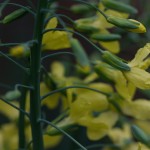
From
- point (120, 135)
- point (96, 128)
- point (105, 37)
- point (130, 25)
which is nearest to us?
point (130, 25)

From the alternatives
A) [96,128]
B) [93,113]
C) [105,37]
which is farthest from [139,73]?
[93,113]

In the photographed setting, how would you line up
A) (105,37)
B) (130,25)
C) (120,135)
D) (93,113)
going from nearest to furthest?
(130,25), (105,37), (93,113), (120,135)

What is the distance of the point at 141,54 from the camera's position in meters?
1.29

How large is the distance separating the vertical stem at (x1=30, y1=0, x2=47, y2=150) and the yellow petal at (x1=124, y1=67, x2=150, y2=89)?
0.20m

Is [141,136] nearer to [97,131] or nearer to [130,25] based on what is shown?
[97,131]

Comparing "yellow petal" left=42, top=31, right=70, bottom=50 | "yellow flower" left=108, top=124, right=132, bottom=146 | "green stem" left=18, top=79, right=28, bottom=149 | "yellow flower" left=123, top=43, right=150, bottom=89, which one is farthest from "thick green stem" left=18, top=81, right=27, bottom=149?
"yellow flower" left=108, top=124, right=132, bottom=146

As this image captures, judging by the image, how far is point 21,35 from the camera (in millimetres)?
3148

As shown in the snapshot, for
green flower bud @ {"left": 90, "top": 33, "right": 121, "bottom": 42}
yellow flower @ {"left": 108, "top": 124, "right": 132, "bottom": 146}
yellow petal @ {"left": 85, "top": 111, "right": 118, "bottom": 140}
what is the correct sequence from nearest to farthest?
green flower bud @ {"left": 90, "top": 33, "right": 121, "bottom": 42}
yellow petal @ {"left": 85, "top": 111, "right": 118, "bottom": 140}
yellow flower @ {"left": 108, "top": 124, "right": 132, "bottom": 146}

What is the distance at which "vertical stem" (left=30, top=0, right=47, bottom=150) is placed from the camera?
1266 mm

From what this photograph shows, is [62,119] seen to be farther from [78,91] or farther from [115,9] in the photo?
[115,9]

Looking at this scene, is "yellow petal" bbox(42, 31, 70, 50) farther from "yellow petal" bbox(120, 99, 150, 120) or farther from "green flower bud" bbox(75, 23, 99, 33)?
"yellow petal" bbox(120, 99, 150, 120)

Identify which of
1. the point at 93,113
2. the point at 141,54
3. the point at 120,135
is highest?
the point at 141,54

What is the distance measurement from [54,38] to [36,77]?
0.45ft

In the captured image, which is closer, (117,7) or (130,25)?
(130,25)
